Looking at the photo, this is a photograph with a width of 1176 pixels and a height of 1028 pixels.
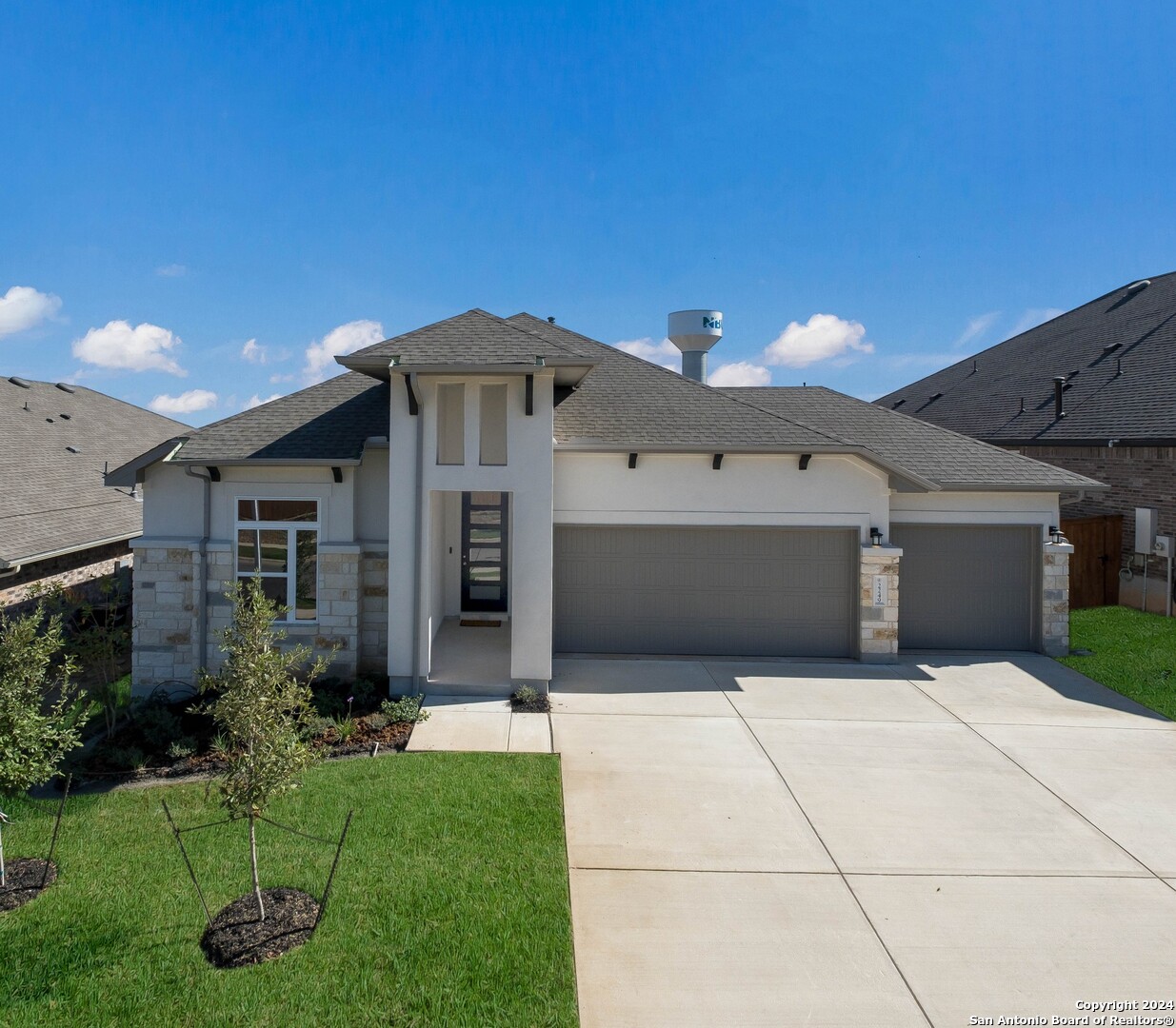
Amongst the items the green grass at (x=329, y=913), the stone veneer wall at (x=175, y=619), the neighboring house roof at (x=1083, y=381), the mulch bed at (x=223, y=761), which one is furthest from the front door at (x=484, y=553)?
the neighboring house roof at (x=1083, y=381)

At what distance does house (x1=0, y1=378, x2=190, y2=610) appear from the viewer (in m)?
11.6

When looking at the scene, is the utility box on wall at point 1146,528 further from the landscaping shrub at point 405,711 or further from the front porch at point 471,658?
the landscaping shrub at point 405,711

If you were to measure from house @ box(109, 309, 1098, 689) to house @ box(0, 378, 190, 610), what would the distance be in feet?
11.2

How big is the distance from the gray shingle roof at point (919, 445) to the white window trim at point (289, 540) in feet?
26.3

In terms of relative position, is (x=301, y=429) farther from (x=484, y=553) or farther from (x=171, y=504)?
(x=484, y=553)

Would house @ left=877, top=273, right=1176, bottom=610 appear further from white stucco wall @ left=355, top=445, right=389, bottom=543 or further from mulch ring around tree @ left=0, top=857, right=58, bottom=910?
mulch ring around tree @ left=0, top=857, right=58, bottom=910

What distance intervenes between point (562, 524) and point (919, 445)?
637 centimetres

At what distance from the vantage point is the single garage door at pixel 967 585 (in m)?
11.5

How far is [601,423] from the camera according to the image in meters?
11.0

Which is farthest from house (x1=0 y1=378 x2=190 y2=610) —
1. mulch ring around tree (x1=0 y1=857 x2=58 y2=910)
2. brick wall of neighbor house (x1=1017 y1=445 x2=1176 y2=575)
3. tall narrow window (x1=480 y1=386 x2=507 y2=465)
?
brick wall of neighbor house (x1=1017 y1=445 x2=1176 y2=575)

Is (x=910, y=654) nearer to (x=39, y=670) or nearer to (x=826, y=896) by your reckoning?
(x=826, y=896)

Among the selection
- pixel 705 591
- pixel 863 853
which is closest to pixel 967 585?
pixel 705 591

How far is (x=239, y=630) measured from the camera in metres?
5.01

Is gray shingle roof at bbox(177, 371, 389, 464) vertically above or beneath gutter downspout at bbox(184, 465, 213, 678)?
above
